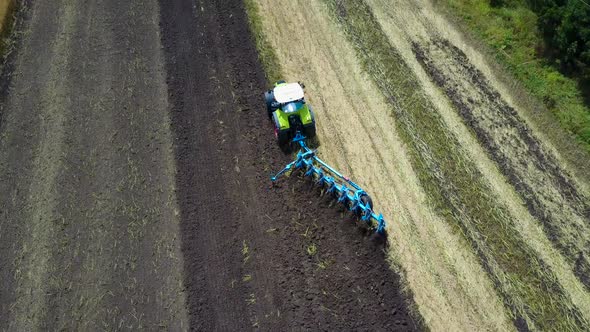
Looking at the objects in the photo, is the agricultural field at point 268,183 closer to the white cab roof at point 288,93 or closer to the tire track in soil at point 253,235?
Answer: the tire track in soil at point 253,235

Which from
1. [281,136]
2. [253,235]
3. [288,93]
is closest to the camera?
[253,235]

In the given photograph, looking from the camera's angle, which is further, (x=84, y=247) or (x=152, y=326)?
(x=84, y=247)

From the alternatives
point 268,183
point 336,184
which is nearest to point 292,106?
point 268,183

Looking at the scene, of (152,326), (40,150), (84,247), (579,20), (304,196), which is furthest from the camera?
(579,20)

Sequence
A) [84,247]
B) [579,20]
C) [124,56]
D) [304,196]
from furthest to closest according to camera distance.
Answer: [124,56] < [579,20] < [304,196] < [84,247]

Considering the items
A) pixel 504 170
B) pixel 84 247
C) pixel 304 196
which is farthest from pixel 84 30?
pixel 504 170

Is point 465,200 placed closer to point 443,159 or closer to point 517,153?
point 443,159

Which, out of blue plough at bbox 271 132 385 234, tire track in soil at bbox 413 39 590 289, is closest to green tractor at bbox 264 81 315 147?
blue plough at bbox 271 132 385 234

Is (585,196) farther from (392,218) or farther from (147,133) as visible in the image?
(147,133)
